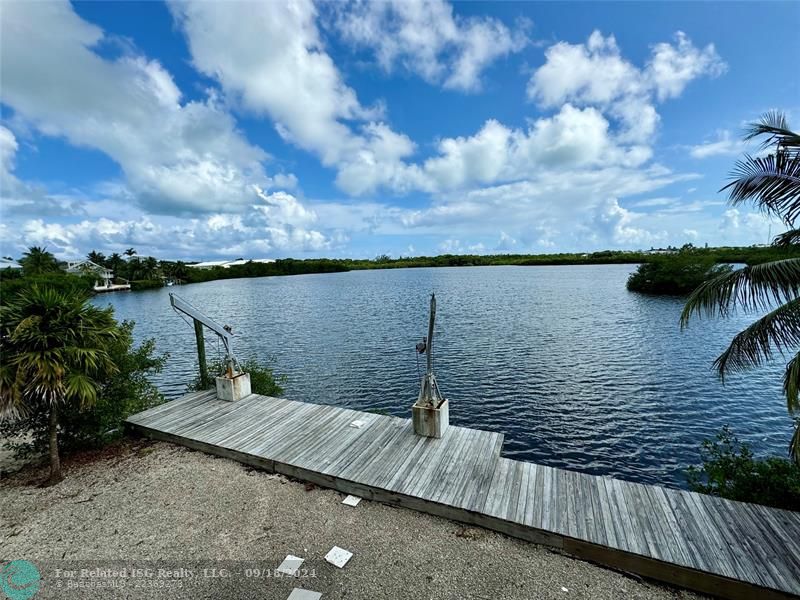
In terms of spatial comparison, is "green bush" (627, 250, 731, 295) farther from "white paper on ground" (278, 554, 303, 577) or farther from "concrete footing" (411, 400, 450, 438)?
"white paper on ground" (278, 554, 303, 577)

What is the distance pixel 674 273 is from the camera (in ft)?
116

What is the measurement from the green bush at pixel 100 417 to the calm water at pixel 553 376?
2581 mm

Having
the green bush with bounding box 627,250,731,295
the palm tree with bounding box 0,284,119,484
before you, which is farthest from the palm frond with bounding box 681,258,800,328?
the green bush with bounding box 627,250,731,295

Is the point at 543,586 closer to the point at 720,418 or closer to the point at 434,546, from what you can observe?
the point at 434,546

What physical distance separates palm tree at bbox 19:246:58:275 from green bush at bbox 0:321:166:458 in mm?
63941

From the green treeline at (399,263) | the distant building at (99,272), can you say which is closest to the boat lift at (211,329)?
the distant building at (99,272)

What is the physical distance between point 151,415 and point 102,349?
7.11ft

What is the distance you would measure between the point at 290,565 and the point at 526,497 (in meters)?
2.78

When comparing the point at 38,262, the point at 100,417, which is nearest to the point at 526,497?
the point at 100,417

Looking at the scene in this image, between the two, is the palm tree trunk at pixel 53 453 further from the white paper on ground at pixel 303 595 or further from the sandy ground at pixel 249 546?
the white paper on ground at pixel 303 595

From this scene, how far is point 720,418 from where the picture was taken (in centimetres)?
1007

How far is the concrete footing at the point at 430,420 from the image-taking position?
5.70m

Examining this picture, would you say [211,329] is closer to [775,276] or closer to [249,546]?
[249,546]

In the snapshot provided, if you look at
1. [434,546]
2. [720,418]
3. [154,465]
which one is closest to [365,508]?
[434,546]
